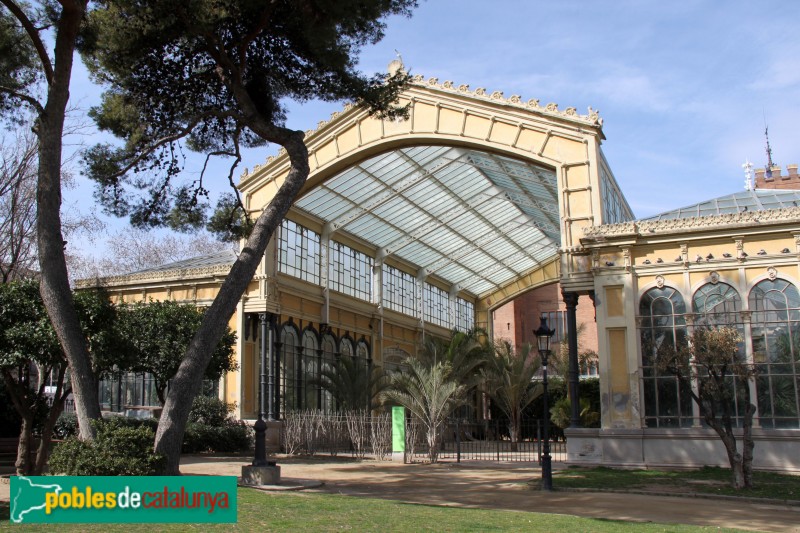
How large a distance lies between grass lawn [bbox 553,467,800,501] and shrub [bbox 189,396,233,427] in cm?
1193

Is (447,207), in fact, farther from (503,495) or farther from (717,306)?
(503,495)

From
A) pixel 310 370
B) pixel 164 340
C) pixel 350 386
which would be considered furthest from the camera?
pixel 310 370

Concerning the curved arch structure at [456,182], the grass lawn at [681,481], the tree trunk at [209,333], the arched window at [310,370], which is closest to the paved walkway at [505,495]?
the grass lawn at [681,481]

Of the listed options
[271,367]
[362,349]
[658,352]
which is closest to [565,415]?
[362,349]

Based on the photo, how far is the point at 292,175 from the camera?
1337 cm

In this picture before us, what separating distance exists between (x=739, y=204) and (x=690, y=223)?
3152 millimetres

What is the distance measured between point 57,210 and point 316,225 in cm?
1937

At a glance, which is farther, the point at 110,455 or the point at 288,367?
the point at 288,367

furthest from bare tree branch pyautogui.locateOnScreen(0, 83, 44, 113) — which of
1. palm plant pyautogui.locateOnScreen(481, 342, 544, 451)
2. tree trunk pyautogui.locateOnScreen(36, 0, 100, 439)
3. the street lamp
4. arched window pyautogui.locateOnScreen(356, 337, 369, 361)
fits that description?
palm plant pyautogui.locateOnScreen(481, 342, 544, 451)

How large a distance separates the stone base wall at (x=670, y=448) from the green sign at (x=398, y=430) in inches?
201

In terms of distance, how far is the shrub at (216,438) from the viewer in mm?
24406

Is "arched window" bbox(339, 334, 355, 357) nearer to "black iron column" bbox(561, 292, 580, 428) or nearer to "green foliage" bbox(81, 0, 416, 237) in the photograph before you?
"black iron column" bbox(561, 292, 580, 428)

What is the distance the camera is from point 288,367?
29.3m

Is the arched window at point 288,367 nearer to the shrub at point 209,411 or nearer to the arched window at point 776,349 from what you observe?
the shrub at point 209,411
